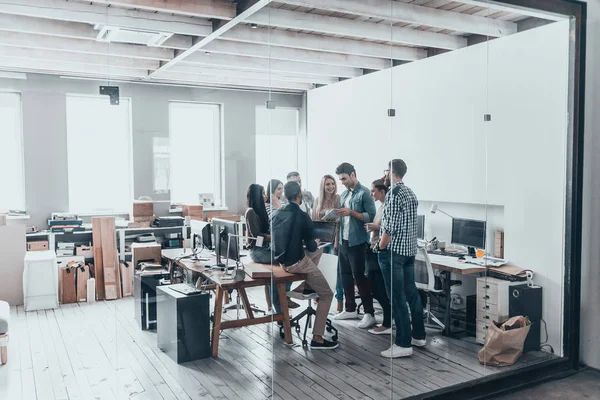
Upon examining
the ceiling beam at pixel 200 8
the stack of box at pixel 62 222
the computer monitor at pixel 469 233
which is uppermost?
the ceiling beam at pixel 200 8

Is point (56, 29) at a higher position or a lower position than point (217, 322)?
higher

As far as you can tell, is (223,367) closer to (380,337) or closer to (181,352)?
(181,352)

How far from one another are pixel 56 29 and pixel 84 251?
5.98ft

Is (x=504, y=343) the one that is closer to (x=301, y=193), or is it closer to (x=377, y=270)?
(x=377, y=270)

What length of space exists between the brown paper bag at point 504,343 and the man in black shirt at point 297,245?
1.66 metres

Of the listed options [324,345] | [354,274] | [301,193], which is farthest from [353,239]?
[324,345]

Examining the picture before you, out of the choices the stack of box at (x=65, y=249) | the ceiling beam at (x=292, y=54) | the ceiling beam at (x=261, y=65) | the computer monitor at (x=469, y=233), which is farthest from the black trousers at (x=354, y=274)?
the stack of box at (x=65, y=249)

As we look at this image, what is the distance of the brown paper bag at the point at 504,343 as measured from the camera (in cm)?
461

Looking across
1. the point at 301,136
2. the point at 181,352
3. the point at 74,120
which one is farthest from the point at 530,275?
the point at 74,120

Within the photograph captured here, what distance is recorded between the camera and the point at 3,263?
2.97 metres

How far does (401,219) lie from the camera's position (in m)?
4.20

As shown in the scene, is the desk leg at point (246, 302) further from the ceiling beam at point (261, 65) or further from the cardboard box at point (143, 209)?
the ceiling beam at point (261, 65)

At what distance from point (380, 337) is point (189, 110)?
2148mm

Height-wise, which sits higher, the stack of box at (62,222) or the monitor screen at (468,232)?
the stack of box at (62,222)
